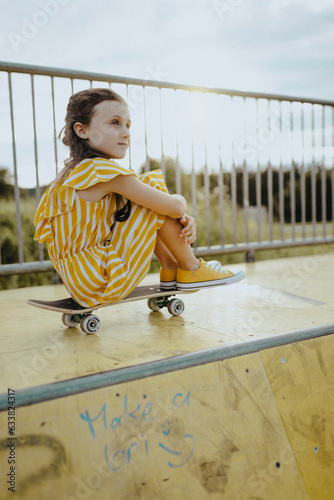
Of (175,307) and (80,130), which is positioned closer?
(80,130)

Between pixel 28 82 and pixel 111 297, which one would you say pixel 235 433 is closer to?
pixel 111 297

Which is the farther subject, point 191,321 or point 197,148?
point 197,148

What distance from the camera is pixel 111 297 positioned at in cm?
188

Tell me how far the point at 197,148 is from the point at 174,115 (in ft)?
1.15

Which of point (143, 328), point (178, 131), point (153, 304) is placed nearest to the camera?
point (143, 328)

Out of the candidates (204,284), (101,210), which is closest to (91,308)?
(101,210)

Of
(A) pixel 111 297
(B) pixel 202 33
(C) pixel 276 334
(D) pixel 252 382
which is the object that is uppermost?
(B) pixel 202 33

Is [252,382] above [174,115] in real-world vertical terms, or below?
below

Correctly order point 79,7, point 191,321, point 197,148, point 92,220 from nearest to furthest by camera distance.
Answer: point 92,220, point 191,321, point 79,7, point 197,148

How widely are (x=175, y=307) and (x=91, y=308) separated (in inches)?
17.4

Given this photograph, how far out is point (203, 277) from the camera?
2.08 meters

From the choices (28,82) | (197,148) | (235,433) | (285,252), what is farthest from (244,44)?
(285,252)

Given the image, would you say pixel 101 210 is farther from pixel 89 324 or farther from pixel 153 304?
pixel 153 304

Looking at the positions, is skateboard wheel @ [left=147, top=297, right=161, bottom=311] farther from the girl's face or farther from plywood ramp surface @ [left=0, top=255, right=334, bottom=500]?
the girl's face
